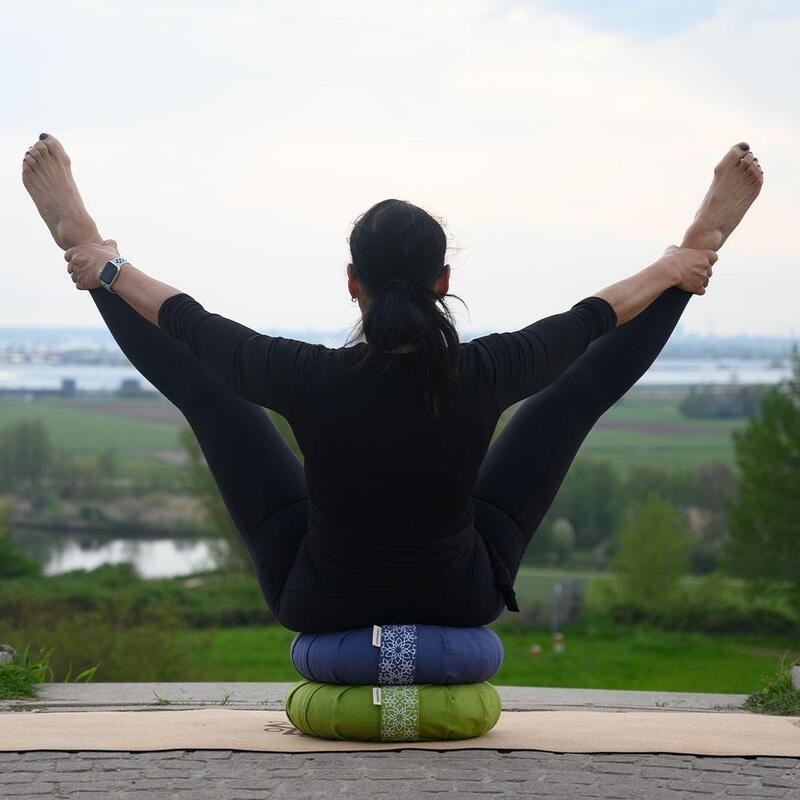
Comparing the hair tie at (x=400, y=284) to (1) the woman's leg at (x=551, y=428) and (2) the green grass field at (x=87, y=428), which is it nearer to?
(1) the woman's leg at (x=551, y=428)

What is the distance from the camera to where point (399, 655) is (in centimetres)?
333

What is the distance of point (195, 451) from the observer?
1549 inches

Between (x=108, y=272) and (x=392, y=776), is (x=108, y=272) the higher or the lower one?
the higher one

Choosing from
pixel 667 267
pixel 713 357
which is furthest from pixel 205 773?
pixel 713 357

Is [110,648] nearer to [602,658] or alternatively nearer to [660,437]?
[602,658]

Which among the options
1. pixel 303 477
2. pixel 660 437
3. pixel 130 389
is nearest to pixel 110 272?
pixel 303 477

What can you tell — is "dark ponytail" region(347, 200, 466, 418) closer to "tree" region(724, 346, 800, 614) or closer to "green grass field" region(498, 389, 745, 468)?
"tree" region(724, 346, 800, 614)

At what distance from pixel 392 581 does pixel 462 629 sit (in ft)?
0.88

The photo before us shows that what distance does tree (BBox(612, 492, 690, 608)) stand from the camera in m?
43.4

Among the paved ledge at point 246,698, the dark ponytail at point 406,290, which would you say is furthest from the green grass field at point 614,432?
the dark ponytail at point 406,290

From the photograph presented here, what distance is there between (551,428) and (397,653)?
28.9 inches

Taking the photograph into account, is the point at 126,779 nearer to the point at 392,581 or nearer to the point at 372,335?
the point at 392,581

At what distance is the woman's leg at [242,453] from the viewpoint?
3486 mm

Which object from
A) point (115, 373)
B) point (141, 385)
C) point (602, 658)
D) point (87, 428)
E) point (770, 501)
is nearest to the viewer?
point (602, 658)
